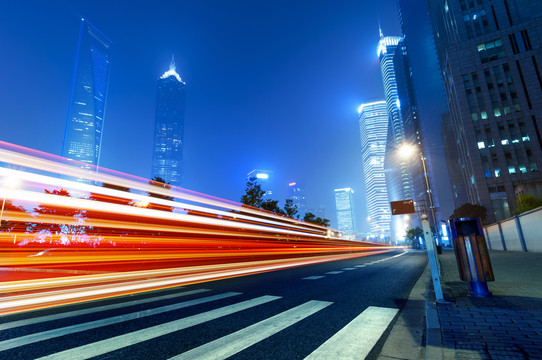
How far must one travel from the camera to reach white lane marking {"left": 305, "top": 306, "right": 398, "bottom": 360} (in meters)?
3.13

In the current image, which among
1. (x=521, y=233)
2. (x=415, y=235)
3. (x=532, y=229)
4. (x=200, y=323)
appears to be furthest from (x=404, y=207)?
(x=415, y=235)

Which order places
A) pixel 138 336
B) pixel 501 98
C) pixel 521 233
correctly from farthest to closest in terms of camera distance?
pixel 501 98
pixel 521 233
pixel 138 336

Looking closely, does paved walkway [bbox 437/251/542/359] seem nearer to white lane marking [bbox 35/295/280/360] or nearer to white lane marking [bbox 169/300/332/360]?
white lane marking [bbox 169/300/332/360]

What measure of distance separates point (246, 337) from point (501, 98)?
8628cm

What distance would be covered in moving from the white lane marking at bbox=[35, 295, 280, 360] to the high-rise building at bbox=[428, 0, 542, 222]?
74693 millimetres

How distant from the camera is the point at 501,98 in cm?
6450

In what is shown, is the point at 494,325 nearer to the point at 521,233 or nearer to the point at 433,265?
the point at 433,265

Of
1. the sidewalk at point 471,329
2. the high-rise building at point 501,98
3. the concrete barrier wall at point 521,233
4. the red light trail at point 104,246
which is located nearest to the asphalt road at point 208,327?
the sidewalk at point 471,329

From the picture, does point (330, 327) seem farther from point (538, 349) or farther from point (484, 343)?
point (538, 349)

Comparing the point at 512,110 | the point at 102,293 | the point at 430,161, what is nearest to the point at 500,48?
the point at 512,110

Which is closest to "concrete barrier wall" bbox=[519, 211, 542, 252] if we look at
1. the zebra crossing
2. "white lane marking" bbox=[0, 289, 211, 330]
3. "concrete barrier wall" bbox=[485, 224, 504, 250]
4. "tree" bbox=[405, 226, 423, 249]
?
"concrete barrier wall" bbox=[485, 224, 504, 250]

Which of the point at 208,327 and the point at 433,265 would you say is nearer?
the point at 208,327

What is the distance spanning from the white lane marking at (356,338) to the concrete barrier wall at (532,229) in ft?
67.9

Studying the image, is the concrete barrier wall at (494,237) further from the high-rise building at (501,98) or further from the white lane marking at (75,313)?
the white lane marking at (75,313)
